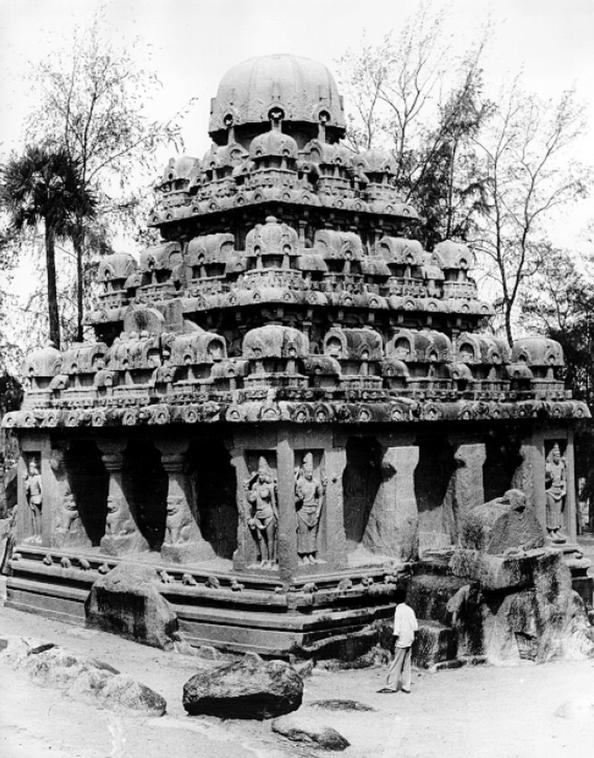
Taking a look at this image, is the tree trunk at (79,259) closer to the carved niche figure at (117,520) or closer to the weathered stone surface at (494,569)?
the carved niche figure at (117,520)

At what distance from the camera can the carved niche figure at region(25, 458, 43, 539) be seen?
20.2m

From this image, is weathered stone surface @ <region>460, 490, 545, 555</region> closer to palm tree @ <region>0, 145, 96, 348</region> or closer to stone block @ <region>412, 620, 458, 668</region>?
stone block @ <region>412, 620, 458, 668</region>

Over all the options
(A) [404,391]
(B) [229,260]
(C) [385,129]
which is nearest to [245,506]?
(A) [404,391]

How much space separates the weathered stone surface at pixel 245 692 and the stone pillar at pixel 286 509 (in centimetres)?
276

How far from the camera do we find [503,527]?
15445mm

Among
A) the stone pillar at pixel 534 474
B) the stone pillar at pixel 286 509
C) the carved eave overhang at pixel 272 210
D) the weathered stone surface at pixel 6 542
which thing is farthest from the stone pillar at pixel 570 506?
the weathered stone surface at pixel 6 542

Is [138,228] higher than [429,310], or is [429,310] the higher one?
[138,228]

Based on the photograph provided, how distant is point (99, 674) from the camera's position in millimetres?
13016

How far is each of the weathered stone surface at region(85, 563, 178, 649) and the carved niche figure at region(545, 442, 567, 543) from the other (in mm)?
6630

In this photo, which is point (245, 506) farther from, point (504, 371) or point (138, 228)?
point (138, 228)

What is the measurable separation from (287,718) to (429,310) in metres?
9.14

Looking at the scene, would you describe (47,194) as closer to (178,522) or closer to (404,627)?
(178,522)

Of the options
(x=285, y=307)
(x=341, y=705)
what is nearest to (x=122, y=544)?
(x=285, y=307)

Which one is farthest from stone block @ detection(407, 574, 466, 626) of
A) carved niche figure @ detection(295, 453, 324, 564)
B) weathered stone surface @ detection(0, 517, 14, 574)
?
weathered stone surface @ detection(0, 517, 14, 574)
